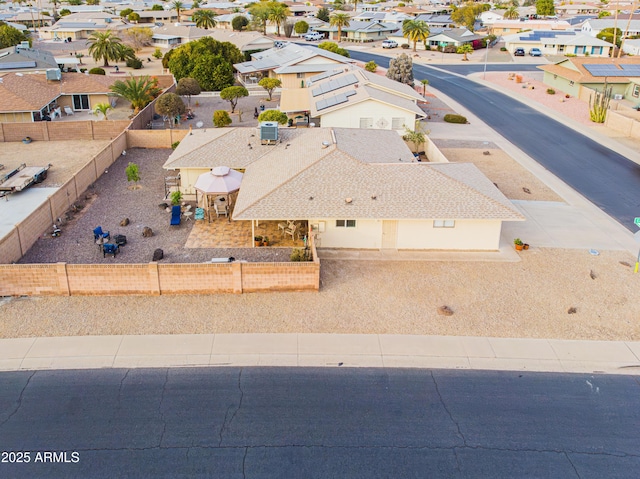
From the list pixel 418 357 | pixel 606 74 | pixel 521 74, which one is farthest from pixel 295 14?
pixel 418 357

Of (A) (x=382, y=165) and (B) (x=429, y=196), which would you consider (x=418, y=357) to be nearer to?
(B) (x=429, y=196)

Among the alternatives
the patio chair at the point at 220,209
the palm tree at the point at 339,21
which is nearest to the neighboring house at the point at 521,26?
the palm tree at the point at 339,21

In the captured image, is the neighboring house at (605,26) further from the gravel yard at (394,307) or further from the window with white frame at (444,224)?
the gravel yard at (394,307)

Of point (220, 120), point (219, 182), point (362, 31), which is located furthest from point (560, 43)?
point (219, 182)

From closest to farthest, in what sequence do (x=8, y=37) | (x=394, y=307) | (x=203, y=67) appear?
(x=394, y=307) < (x=203, y=67) < (x=8, y=37)

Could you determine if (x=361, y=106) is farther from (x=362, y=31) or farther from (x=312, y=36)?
(x=362, y=31)
